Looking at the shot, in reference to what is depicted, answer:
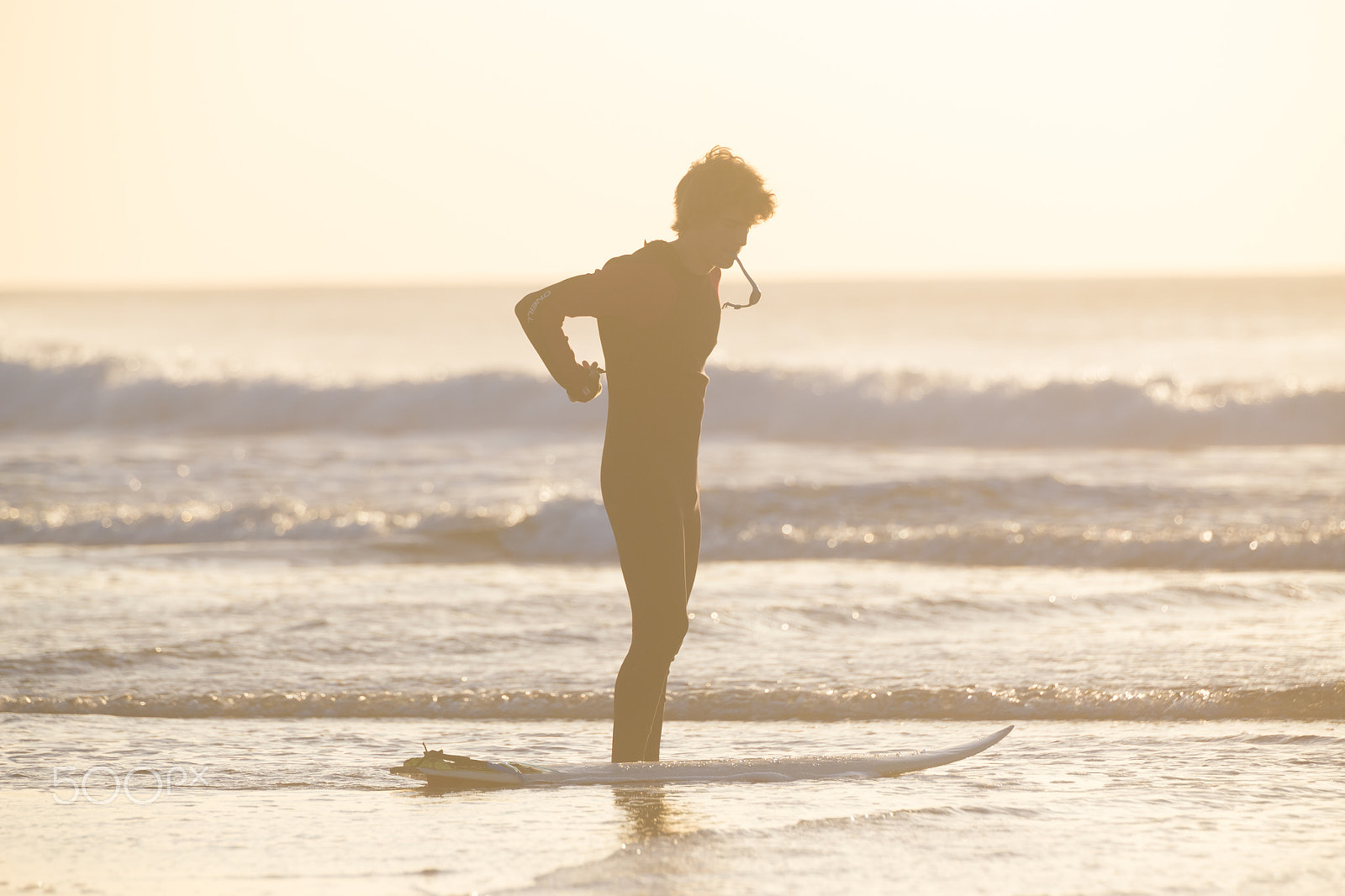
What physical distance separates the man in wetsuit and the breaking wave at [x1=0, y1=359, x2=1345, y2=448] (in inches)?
630

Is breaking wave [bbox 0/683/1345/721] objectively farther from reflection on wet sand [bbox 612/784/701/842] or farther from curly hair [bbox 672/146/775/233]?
curly hair [bbox 672/146/775/233]

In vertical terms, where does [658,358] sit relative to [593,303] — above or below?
below

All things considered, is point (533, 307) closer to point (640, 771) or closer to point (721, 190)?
point (721, 190)

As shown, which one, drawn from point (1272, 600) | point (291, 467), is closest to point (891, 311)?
point (291, 467)

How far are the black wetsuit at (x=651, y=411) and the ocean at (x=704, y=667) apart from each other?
0.56 meters

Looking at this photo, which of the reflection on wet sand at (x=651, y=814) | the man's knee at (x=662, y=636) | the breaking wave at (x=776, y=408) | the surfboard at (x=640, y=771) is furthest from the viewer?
the breaking wave at (x=776, y=408)

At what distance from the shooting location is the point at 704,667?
6098mm

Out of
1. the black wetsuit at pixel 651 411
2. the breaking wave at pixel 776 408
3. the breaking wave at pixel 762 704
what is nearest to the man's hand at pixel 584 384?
the black wetsuit at pixel 651 411

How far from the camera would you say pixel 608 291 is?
12.7 ft

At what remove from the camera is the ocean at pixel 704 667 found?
11.4 feet

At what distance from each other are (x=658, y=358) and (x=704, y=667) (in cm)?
244

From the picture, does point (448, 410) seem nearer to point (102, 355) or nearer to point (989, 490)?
point (102, 355)

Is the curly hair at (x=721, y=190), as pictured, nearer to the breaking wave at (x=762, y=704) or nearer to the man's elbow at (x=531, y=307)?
the man's elbow at (x=531, y=307)

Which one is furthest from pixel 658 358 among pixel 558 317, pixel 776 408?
pixel 776 408
